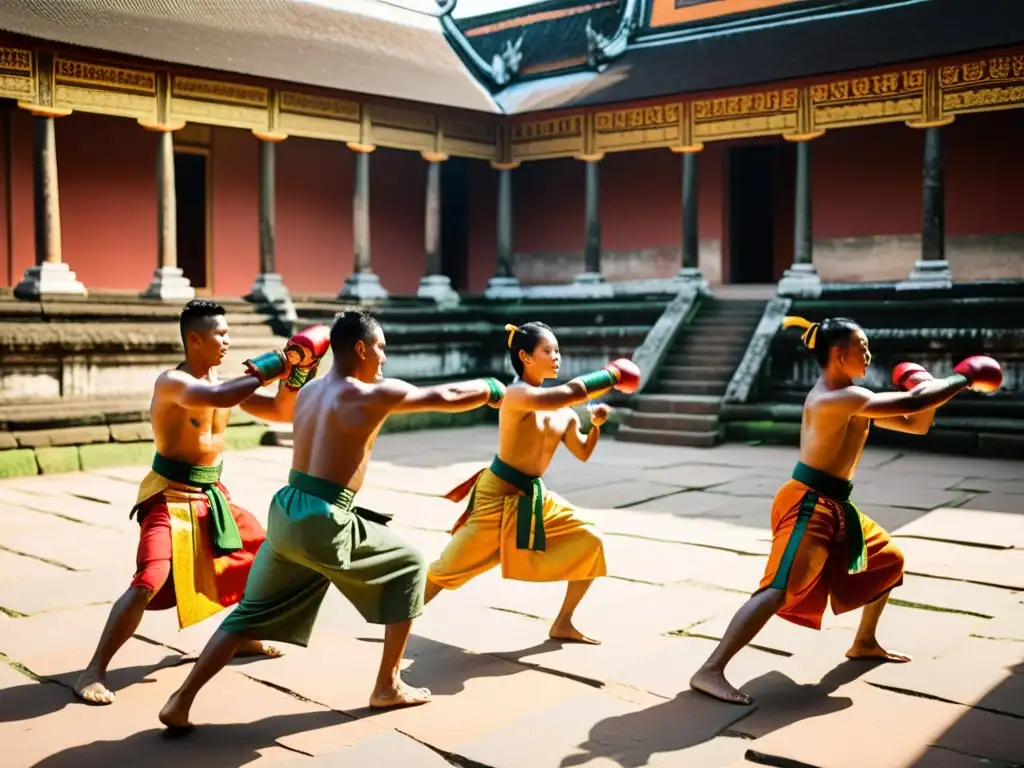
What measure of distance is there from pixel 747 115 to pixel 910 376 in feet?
36.2

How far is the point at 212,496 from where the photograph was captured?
4055mm

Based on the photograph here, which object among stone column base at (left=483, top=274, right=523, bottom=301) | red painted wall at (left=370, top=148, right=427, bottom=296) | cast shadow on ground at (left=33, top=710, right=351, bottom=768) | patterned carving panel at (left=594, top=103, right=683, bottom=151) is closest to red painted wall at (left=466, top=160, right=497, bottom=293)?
red painted wall at (left=370, top=148, right=427, bottom=296)

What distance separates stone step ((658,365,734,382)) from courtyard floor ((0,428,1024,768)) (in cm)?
558

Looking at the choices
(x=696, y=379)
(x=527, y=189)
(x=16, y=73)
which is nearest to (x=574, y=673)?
(x=696, y=379)

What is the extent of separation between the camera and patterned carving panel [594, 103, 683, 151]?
1496 centimetres

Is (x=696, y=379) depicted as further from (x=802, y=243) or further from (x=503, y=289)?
(x=503, y=289)

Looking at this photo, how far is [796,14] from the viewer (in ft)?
48.6

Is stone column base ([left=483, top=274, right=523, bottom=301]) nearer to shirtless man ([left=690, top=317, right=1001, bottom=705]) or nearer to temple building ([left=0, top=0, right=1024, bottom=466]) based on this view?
temple building ([left=0, top=0, right=1024, bottom=466])

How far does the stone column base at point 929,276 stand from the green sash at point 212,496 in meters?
10.6

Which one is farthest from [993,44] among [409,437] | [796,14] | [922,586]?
[922,586]

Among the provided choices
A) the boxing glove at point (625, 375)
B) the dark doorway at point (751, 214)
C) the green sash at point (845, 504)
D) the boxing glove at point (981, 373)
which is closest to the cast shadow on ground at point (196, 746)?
the boxing glove at point (625, 375)

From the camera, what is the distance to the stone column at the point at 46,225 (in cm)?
1151

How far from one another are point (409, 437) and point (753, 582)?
7.36m

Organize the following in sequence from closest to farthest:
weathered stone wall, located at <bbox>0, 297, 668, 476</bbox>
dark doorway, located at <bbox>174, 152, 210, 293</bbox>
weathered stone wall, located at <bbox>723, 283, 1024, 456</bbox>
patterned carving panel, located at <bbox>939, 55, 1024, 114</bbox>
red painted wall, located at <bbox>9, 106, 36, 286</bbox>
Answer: weathered stone wall, located at <bbox>0, 297, 668, 476</bbox>, weathered stone wall, located at <bbox>723, 283, 1024, 456</bbox>, patterned carving panel, located at <bbox>939, 55, 1024, 114</bbox>, red painted wall, located at <bbox>9, 106, 36, 286</bbox>, dark doorway, located at <bbox>174, 152, 210, 293</bbox>
